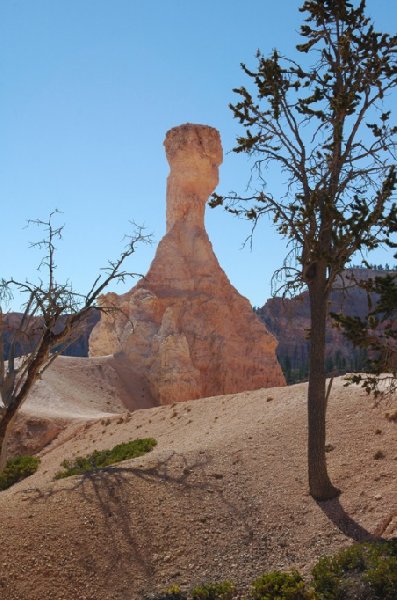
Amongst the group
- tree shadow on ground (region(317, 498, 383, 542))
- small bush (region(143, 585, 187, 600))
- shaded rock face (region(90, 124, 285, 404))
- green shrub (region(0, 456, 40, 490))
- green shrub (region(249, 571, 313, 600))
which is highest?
shaded rock face (region(90, 124, 285, 404))

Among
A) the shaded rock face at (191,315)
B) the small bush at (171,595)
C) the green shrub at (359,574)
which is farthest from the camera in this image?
the shaded rock face at (191,315)

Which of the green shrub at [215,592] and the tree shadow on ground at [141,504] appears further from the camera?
the tree shadow on ground at [141,504]

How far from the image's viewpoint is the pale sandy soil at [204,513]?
10.3 m

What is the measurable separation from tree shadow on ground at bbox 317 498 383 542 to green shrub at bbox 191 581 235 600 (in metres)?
2.29

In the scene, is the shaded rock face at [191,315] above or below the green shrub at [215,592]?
above

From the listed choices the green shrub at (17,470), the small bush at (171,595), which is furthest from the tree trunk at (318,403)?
the green shrub at (17,470)

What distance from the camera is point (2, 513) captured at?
11977mm

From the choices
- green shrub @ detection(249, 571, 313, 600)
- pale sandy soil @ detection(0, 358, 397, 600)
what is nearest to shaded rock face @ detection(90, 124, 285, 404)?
pale sandy soil @ detection(0, 358, 397, 600)

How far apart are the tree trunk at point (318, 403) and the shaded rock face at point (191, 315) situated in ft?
57.2

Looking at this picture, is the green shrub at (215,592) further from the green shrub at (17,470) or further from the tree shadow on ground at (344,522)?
the green shrub at (17,470)

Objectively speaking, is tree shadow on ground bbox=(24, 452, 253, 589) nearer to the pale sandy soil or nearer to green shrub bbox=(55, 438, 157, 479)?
the pale sandy soil

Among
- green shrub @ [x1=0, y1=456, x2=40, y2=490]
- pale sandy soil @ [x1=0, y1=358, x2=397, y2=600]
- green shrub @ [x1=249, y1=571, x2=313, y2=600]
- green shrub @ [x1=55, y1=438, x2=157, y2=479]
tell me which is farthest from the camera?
green shrub @ [x1=0, y1=456, x2=40, y2=490]

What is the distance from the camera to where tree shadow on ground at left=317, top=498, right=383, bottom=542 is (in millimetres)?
10406

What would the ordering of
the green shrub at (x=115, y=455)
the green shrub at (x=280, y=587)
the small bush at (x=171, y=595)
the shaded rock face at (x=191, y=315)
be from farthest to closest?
1. the shaded rock face at (x=191, y=315)
2. the green shrub at (x=115, y=455)
3. the small bush at (x=171, y=595)
4. the green shrub at (x=280, y=587)
